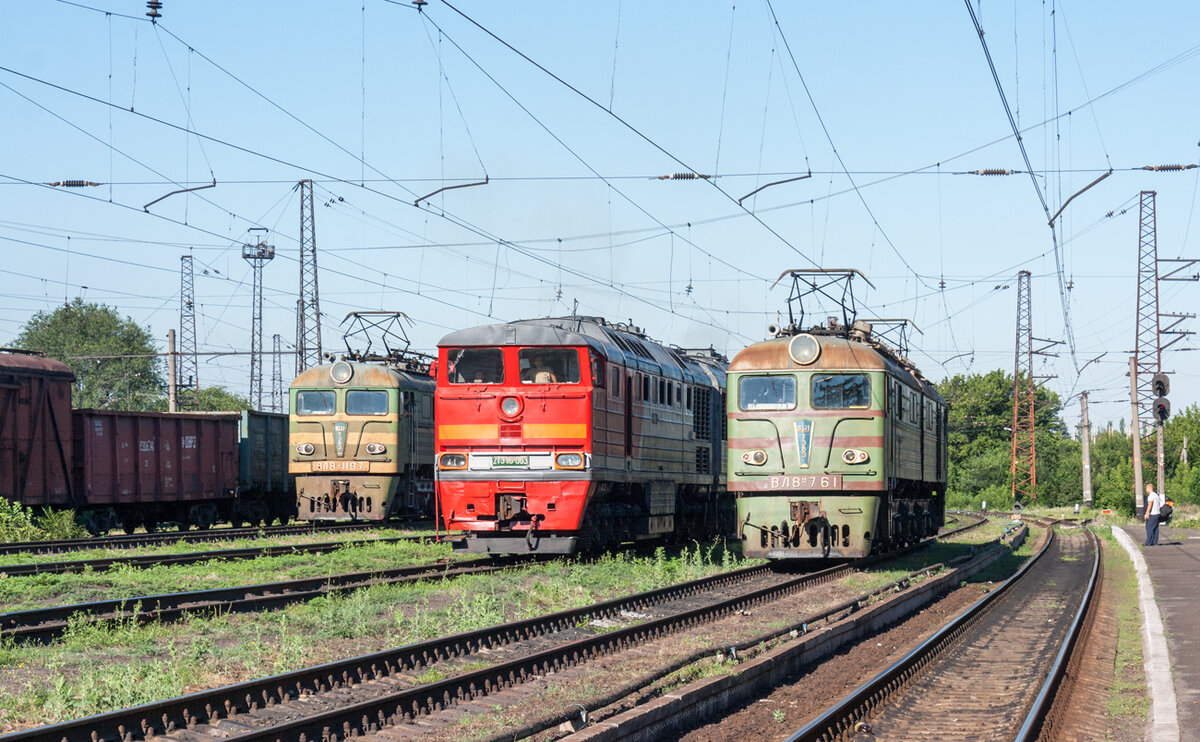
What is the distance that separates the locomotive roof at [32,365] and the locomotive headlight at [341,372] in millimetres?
5575

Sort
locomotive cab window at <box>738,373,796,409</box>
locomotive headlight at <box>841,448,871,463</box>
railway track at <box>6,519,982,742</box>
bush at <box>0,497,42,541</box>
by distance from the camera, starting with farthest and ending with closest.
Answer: bush at <box>0,497,42,541</box> → locomotive cab window at <box>738,373,796,409</box> → locomotive headlight at <box>841,448,871,463</box> → railway track at <box>6,519,982,742</box>

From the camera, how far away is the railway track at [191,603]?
40.2 feet

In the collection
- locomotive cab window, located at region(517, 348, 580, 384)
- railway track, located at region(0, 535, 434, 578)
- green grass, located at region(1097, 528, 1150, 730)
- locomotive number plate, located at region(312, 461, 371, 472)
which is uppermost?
locomotive cab window, located at region(517, 348, 580, 384)

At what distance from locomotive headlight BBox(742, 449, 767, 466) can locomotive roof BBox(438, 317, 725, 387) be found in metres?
2.76

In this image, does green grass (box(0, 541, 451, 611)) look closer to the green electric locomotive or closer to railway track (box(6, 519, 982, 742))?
railway track (box(6, 519, 982, 742))

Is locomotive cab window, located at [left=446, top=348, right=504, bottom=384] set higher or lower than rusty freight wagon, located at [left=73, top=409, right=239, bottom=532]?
higher

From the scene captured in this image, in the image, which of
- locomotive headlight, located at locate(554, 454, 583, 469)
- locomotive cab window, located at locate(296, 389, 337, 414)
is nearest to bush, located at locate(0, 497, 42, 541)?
locomotive cab window, located at locate(296, 389, 337, 414)

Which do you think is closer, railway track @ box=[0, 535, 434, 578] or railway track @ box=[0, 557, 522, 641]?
railway track @ box=[0, 557, 522, 641]

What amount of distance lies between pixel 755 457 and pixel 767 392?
3.56 ft

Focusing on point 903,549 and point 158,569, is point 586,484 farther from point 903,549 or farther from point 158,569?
point 903,549

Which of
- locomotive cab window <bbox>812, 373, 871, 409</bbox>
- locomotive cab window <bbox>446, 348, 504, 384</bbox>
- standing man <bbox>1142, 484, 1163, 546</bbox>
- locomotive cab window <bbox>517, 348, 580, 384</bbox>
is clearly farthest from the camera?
standing man <bbox>1142, 484, 1163, 546</bbox>

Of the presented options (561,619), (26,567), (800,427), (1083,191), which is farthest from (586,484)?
(1083,191)

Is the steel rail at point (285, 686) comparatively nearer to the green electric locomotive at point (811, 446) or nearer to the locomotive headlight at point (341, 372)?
the green electric locomotive at point (811, 446)

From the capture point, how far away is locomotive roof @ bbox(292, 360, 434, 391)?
27578mm
